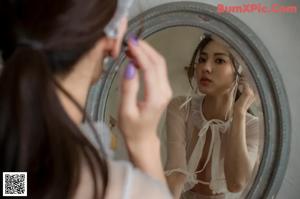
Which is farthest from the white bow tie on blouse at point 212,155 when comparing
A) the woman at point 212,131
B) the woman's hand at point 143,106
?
the woman's hand at point 143,106

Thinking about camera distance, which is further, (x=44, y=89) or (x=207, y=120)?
(x=207, y=120)

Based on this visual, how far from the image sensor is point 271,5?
734 millimetres

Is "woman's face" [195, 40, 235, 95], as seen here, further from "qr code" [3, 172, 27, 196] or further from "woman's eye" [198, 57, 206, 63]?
"qr code" [3, 172, 27, 196]

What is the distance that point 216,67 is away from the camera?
0.73 metres

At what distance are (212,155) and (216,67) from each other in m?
Result: 0.14

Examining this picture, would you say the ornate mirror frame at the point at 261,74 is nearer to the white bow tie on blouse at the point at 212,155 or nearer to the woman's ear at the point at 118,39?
the white bow tie on blouse at the point at 212,155

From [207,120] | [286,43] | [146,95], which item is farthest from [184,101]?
[146,95]

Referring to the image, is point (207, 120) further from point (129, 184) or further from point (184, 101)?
point (129, 184)

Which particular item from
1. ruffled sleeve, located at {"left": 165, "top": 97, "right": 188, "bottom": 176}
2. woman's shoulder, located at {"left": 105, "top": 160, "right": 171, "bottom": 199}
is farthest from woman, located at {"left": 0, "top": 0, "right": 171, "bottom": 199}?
ruffled sleeve, located at {"left": 165, "top": 97, "right": 188, "bottom": 176}

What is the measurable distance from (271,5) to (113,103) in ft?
0.98

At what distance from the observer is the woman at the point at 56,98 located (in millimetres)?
380

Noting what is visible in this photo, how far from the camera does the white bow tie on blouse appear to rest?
732 mm

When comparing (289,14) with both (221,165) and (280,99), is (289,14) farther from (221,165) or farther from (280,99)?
(221,165)

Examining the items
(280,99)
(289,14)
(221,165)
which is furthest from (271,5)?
(221,165)
